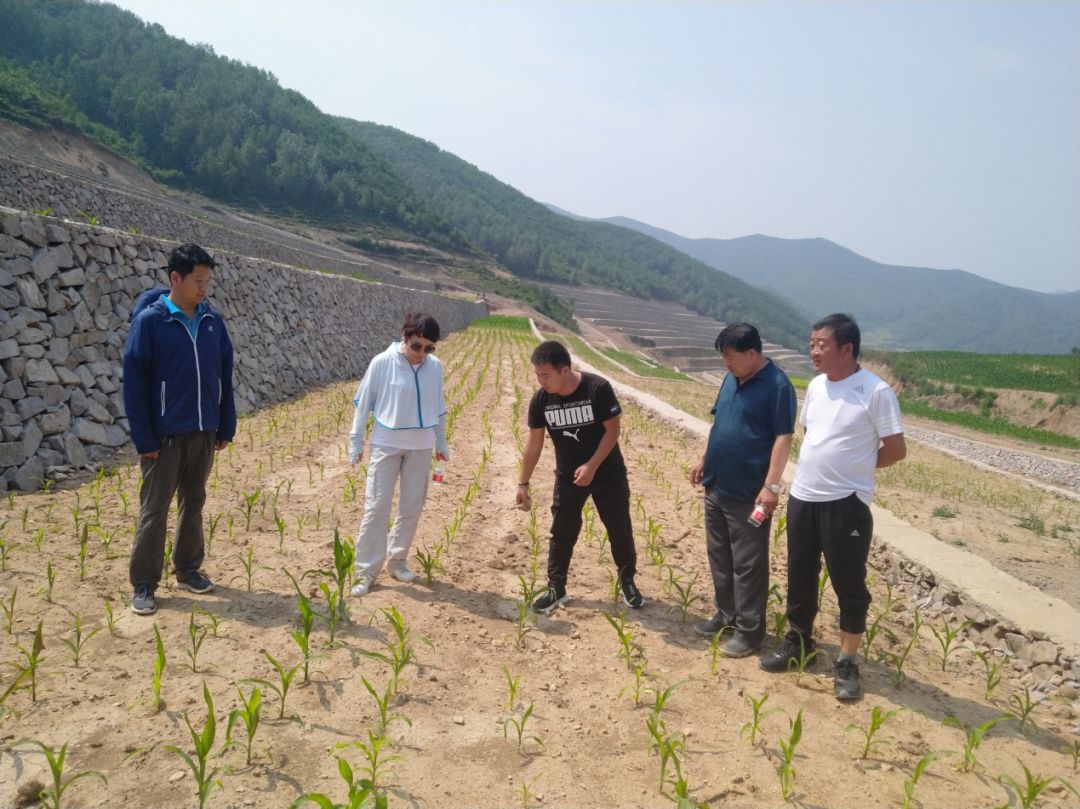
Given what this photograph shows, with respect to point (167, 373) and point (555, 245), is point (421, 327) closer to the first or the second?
point (167, 373)

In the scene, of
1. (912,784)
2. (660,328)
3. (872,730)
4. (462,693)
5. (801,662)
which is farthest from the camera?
(660,328)

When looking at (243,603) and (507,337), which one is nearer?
(243,603)

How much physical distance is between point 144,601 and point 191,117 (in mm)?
67268

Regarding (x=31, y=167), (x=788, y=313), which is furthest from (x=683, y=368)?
(x=788, y=313)

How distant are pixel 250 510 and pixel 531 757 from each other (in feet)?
10.1

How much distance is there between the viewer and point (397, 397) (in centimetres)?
386

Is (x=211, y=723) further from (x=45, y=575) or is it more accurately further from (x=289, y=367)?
(x=289, y=367)

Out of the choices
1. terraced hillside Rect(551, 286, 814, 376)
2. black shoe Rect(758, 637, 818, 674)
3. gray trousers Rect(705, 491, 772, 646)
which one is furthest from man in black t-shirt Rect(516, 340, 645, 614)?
terraced hillside Rect(551, 286, 814, 376)

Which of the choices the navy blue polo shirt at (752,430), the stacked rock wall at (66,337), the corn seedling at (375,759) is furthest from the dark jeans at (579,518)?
the stacked rock wall at (66,337)

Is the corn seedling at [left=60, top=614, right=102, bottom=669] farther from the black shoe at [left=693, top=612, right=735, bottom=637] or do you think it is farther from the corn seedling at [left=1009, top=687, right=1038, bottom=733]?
the corn seedling at [left=1009, top=687, right=1038, bottom=733]

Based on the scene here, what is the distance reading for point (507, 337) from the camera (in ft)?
101

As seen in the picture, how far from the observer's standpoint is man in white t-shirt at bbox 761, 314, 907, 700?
296 cm

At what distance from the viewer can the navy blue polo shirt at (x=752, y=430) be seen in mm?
3252

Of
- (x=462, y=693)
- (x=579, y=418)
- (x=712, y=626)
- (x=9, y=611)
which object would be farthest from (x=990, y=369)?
(x=9, y=611)
